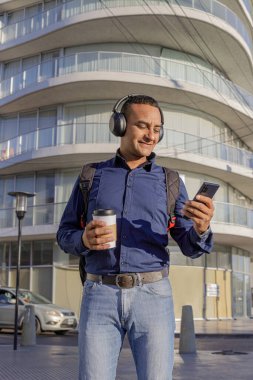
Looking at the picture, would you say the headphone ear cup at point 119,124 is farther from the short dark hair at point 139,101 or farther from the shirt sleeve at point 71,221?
the shirt sleeve at point 71,221

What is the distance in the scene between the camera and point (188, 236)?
3033mm

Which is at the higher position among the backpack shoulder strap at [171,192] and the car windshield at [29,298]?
the backpack shoulder strap at [171,192]

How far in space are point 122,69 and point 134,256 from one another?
2462 cm

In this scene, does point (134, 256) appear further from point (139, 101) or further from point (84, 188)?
point (139, 101)

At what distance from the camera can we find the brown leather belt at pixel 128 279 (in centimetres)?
287

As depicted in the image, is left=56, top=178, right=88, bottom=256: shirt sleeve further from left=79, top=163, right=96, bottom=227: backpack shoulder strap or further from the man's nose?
the man's nose

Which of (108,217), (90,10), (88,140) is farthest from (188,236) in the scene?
(90,10)

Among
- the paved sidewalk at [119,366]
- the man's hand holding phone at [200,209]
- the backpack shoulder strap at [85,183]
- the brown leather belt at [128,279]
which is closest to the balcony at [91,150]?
the paved sidewalk at [119,366]

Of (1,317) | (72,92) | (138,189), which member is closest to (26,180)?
(72,92)

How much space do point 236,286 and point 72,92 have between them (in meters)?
13.1

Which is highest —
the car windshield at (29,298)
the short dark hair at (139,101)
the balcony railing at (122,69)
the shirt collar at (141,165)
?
the balcony railing at (122,69)

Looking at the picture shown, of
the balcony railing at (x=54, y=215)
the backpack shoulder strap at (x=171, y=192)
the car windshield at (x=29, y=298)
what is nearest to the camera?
the backpack shoulder strap at (x=171, y=192)

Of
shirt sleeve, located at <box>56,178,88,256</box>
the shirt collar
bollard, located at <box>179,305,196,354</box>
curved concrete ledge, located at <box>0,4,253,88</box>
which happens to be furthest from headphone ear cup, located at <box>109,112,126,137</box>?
curved concrete ledge, located at <box>0,4,253,88</box>

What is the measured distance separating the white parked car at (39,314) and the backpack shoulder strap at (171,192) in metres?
16.3
